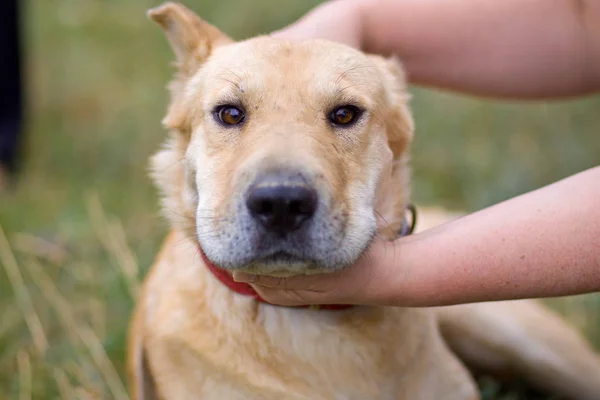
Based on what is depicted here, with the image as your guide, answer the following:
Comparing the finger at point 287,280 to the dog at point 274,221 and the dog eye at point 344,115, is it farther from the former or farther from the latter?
the dog eye at point 344,115

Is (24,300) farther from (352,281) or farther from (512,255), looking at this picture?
(512,255)

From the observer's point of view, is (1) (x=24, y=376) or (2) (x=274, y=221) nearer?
(2) (x=274, y=221)

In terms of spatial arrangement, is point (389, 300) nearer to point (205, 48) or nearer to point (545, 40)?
point (205, 48)

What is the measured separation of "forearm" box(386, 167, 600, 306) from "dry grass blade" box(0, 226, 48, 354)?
1920 millimetres

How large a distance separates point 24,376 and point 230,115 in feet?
5.13

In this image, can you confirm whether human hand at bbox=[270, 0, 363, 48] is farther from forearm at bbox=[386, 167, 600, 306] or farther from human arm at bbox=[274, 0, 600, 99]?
forearm at bbox=[386, 167, 600, 306]

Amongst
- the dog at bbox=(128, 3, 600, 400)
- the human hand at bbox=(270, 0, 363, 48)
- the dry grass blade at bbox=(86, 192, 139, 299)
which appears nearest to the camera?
the dog at bbox=(128, 3, 600, 400)

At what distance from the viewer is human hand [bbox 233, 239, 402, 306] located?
2.38 meters

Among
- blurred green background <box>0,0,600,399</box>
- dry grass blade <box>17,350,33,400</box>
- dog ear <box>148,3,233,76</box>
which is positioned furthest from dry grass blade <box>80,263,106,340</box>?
dog ear <box>148,3,233,76</box>

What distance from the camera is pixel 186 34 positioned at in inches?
117

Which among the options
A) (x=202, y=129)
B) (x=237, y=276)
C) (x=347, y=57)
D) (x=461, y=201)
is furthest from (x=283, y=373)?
(x=461, y=201)

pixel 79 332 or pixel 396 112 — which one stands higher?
pixel 396 112

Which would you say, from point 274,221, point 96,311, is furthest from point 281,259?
point 96,311

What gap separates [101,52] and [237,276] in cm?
564
